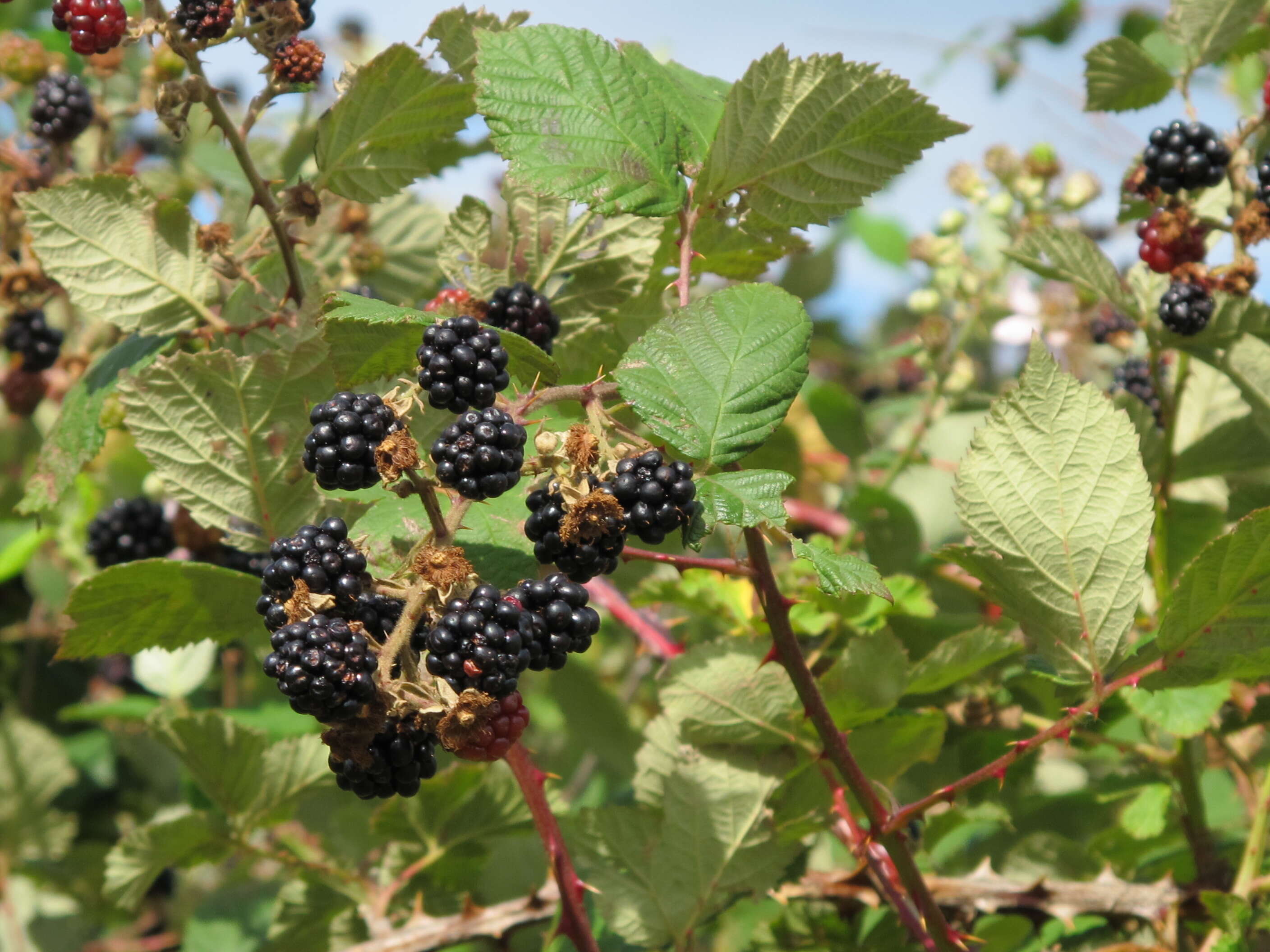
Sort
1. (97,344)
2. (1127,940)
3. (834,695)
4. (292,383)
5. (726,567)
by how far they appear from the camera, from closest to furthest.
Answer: (726,567)
(292,383)
(834,695)
(1127,940)
(97,344)

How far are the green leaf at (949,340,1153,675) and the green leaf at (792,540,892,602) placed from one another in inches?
7.9

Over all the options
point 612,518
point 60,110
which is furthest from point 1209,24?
point 60,110

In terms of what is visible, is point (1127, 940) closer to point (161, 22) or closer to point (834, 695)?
point (834, 695)

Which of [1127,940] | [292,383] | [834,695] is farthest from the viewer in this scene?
[1127,940]

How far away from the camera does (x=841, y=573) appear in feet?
2.92

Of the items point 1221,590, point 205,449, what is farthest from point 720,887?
point 205,449

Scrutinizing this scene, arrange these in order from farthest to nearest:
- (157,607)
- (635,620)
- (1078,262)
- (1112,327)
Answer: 1. (1112,327)
2. (635,620)
3. (1078,262)
4. (157,607)

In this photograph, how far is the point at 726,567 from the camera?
1021mm

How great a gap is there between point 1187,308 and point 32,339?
5.21 feet

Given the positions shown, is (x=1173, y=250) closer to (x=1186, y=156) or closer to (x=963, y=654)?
(x=1186, y=156)

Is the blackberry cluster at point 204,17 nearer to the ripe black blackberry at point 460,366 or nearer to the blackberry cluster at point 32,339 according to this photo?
the ripe black blackberry at point 460,366

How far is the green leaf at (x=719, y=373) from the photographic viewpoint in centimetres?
94

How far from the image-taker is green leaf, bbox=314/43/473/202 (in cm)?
123

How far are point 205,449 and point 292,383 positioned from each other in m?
0.12
